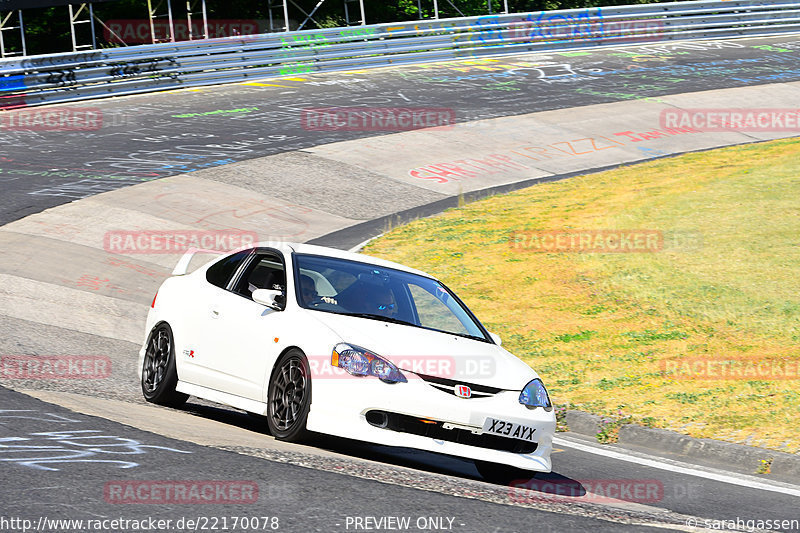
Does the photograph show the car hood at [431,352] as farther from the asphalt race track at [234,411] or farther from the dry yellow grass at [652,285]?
the dry yellow grass at [652,285]

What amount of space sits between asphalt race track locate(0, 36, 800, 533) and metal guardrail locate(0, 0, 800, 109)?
66cm

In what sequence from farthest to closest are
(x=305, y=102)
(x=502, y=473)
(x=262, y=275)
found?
1. (x=305, y=102)
2. (x=262, y=275)
3. (x=502, y=473)

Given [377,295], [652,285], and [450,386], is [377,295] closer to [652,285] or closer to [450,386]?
[450,386]

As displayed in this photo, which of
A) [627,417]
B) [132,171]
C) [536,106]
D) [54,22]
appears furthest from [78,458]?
Answer: [54,22]

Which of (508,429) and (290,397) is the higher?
(290,397)

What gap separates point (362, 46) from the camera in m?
32.8

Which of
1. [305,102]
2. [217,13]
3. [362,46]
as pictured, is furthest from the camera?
[217,13]

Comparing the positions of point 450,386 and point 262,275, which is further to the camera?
point 262,275

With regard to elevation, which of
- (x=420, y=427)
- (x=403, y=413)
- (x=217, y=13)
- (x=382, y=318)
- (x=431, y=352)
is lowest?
(x=420, y=427)

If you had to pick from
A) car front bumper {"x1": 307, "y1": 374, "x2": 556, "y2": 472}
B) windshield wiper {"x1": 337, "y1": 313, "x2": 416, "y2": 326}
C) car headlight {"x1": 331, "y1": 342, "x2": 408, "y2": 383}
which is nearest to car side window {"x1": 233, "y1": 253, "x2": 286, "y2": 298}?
windshield wiper {"x1": 337, "y1": 313, "x2": 416, "y2": 326}

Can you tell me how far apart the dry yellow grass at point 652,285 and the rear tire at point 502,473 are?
209cm

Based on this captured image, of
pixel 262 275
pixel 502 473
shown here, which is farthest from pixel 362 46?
pixel 502 473

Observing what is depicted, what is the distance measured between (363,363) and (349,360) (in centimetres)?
10

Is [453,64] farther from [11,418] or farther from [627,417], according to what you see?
[11,418]
